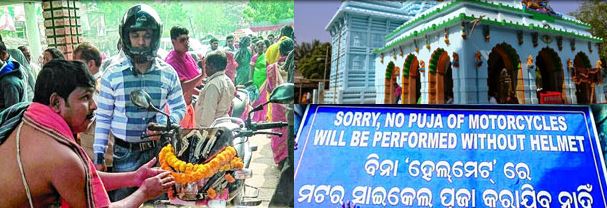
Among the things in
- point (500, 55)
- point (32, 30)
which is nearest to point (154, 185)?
point (32, 30)

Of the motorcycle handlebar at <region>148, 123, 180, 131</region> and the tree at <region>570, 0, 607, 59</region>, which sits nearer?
the motorcycle handlebar at <region>148, 123, 180, 131</region>

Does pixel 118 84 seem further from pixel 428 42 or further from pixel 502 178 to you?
pixel 428 42

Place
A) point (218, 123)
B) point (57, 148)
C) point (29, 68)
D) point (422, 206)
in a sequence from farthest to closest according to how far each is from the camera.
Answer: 1. point (29, 68)
2. point (218, 123)
3. point (422, 206)
4. point (57, 148)

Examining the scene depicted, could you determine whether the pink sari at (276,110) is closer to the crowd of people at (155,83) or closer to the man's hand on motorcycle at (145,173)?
the crowd of people at (155,83)

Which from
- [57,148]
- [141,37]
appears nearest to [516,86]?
[141,37]

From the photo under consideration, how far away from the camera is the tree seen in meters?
6.93

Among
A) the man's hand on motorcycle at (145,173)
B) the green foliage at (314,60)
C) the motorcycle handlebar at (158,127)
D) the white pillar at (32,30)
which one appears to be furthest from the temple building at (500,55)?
the white pillar at (32,30)

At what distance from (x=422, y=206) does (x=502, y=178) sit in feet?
2.30

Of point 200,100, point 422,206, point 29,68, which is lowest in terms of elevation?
point 422,206

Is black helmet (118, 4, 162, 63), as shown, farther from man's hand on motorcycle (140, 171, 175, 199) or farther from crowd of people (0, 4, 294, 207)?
man's hand on motorcycle (140, 171, 175, 199)

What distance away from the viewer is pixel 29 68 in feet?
16.1

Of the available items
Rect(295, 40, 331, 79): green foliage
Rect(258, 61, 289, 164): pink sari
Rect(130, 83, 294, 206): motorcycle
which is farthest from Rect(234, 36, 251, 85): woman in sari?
Rect(295, 40, 331, 79): green foliage

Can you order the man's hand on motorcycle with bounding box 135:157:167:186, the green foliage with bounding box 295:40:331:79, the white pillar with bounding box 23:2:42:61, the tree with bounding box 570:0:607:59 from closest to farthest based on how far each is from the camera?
the man's hand on motorcycle with bounding box 135:157:167:186, the white pillar with bounding box 23:2:42:61, the tree with bounding box 570:0:607:59, the green foliage with bounding box 295:40:331:79

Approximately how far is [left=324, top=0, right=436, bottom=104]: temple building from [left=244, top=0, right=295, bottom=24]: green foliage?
10.3 feet
